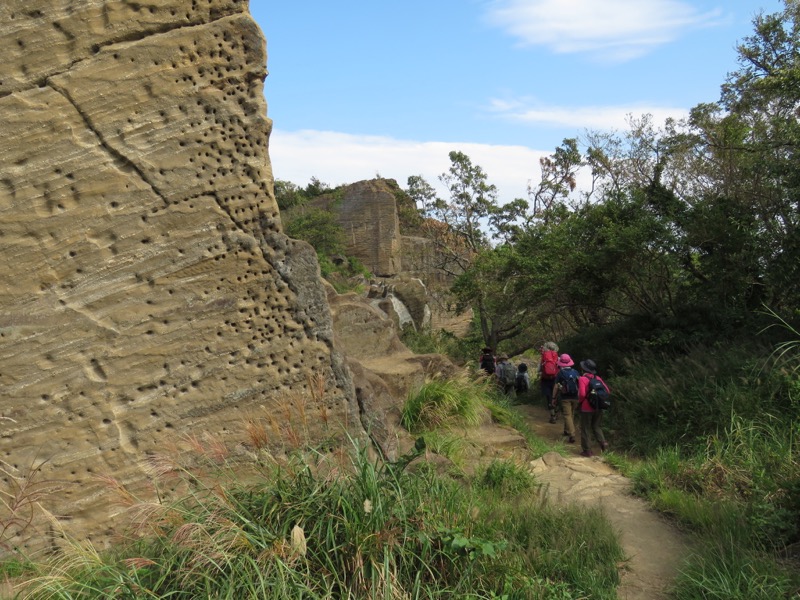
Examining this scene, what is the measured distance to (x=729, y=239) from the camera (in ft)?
33.3

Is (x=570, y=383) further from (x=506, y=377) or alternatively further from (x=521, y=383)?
(x=521, y=383)

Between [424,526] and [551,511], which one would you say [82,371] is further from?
[551,511]

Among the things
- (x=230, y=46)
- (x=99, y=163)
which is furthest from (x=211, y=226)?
(x=230, y=46)

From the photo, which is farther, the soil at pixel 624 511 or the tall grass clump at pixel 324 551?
the soil at pixel 624 511

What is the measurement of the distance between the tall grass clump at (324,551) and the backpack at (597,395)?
370 cm

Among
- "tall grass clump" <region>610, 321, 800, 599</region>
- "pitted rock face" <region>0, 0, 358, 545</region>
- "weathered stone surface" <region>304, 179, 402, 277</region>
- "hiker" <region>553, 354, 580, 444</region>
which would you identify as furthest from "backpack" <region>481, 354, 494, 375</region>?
"weathered stone surface" <region>304, 179, 402, 277</region>

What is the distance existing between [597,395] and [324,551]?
508cm

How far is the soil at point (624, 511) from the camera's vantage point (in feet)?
14.4

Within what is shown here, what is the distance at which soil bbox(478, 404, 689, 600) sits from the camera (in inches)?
173

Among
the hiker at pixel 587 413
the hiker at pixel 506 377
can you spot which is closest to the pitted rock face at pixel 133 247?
the hiker at pixel 587 413

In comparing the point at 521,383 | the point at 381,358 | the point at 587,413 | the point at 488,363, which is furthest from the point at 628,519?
the point at 521,383

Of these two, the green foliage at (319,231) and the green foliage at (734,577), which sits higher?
the green foliage at (319,231)

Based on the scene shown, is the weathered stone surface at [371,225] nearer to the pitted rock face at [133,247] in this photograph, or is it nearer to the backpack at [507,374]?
the backpack at [507,374]

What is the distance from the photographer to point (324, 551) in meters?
3.54
